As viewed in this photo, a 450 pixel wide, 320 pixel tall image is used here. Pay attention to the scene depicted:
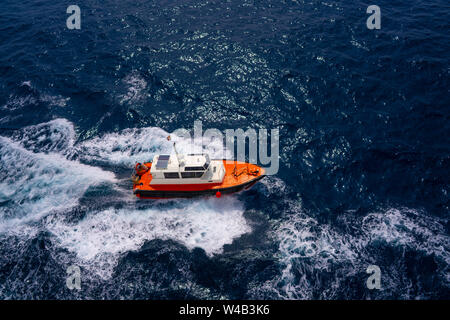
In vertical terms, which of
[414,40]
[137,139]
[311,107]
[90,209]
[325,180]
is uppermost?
[414,40]

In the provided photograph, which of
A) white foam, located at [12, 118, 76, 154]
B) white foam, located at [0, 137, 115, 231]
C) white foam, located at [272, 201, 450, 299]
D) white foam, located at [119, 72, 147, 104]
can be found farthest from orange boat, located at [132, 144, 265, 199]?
white foam, located at [119, 72, 147, 104]

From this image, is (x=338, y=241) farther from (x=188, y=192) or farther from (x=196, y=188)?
(x=188, y=192)

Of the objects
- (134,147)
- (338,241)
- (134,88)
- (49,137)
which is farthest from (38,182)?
(338,241)

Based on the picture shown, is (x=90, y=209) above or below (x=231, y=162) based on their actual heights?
below

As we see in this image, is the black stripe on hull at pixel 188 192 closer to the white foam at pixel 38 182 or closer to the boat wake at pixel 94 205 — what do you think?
the boat wake at pixel 94 205

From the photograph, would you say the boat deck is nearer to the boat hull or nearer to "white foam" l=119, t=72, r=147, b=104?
the boat hull

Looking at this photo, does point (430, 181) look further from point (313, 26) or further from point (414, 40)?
point (313, 26)

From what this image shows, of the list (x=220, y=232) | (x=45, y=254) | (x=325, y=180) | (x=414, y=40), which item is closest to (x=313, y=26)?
(x=414, y=40)
